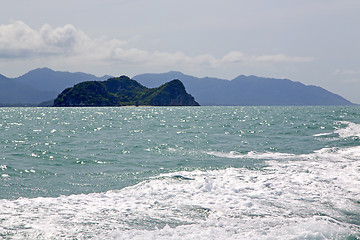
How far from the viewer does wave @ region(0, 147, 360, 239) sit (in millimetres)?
9984

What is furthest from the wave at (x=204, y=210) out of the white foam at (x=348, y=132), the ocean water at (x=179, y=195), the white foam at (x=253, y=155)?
the white foam at (x=348, y=132)

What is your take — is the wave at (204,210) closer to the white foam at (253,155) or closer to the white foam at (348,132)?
the white foam at (253,155)

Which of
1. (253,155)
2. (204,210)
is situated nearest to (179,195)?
(204,210)

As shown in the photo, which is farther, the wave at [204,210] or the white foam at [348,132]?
the white foam at [348,132]

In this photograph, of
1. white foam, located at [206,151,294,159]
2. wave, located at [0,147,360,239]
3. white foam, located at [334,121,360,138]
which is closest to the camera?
wave, located at [0,147,360,239]

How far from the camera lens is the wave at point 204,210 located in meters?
9.98

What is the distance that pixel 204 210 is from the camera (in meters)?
12.5

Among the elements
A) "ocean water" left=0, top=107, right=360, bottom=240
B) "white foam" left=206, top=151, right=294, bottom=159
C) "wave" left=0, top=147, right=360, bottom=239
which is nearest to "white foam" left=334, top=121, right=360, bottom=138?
"ocean water" left=0, top=107, right=360, bottom=240

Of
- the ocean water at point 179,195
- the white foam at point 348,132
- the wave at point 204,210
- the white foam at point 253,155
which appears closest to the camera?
the wave at point 204,210

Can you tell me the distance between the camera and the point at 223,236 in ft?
31.8

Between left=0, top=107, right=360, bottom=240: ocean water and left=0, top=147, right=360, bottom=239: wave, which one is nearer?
left=0, top=147, right=360, bottom=239: wave

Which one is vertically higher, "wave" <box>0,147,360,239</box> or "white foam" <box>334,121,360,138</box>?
"white foam" <box>334,121,360,138</box>

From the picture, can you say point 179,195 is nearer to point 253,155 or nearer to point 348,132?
point 253,155

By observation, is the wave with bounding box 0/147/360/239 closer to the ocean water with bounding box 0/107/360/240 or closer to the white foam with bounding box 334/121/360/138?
the ocean water with bounding box 0/107/360/240
